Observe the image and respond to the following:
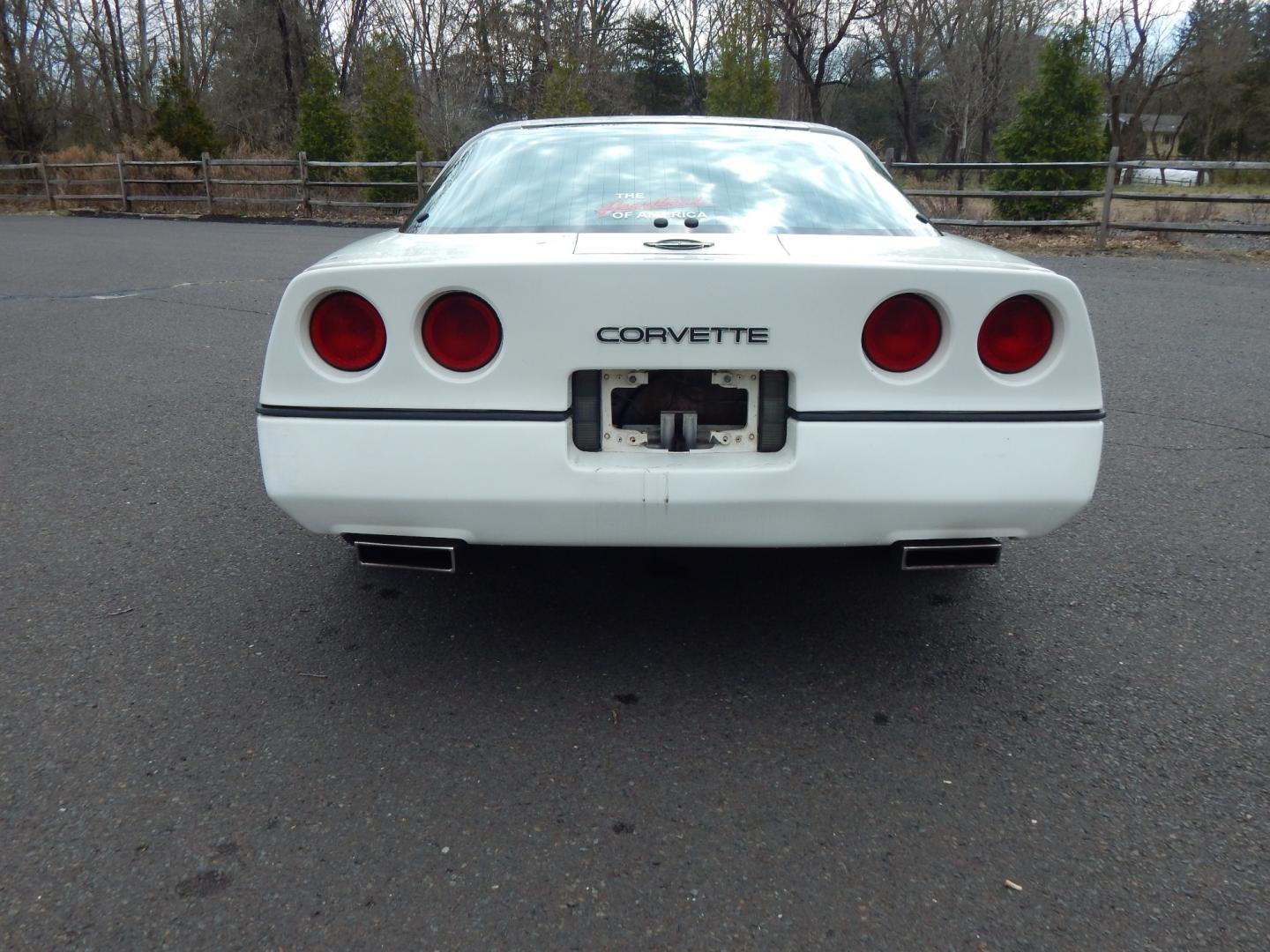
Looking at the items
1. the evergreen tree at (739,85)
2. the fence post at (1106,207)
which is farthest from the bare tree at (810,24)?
the fence post at (1106,207)

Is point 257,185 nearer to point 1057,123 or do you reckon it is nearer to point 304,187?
point 304,187

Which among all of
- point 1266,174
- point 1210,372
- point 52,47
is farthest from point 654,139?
point 52,47

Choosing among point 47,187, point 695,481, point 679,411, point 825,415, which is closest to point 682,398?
point 679,411

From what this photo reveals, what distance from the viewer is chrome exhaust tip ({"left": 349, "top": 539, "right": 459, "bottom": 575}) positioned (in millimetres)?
2354

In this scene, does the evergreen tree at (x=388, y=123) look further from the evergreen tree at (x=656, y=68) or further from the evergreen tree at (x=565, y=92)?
the evergreen tree at (x=656, y=68)

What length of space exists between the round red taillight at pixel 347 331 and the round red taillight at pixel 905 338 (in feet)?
3.63

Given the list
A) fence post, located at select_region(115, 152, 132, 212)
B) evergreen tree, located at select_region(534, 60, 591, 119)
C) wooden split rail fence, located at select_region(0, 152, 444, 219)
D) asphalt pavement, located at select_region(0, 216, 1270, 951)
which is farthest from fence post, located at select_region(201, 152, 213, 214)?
asphalt pavement, located at select_region(0, 216, 1270, 951)

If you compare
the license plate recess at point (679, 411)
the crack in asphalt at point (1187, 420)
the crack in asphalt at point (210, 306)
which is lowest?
the crack in asphalt at point (1187, 420)

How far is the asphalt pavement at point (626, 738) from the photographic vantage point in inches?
68.7

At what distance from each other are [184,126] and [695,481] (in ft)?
87.3

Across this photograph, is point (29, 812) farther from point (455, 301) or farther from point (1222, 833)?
point (1222, 833)

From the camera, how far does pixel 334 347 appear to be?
2275 mm

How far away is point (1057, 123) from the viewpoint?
625 inches

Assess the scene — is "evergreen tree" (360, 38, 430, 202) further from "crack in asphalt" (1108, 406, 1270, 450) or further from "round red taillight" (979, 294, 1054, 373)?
"round red taillight" (979, 294, 1054, 373)
